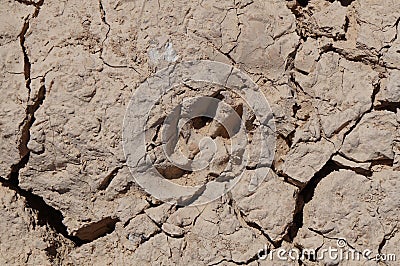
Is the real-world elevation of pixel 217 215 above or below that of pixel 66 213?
above

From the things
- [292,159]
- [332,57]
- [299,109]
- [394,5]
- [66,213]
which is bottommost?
[66,213]

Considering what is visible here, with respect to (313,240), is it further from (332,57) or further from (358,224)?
(332,57)

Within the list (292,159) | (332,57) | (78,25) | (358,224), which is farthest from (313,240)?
(78,25)

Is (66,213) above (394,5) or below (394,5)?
below

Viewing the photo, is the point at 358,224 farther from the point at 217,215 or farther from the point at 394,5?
the point at 394,5

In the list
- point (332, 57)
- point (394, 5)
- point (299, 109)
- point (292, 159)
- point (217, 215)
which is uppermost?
point (394, 5)

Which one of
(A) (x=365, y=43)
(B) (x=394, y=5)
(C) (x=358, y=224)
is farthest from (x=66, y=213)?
(B) (x=394, y=5)
